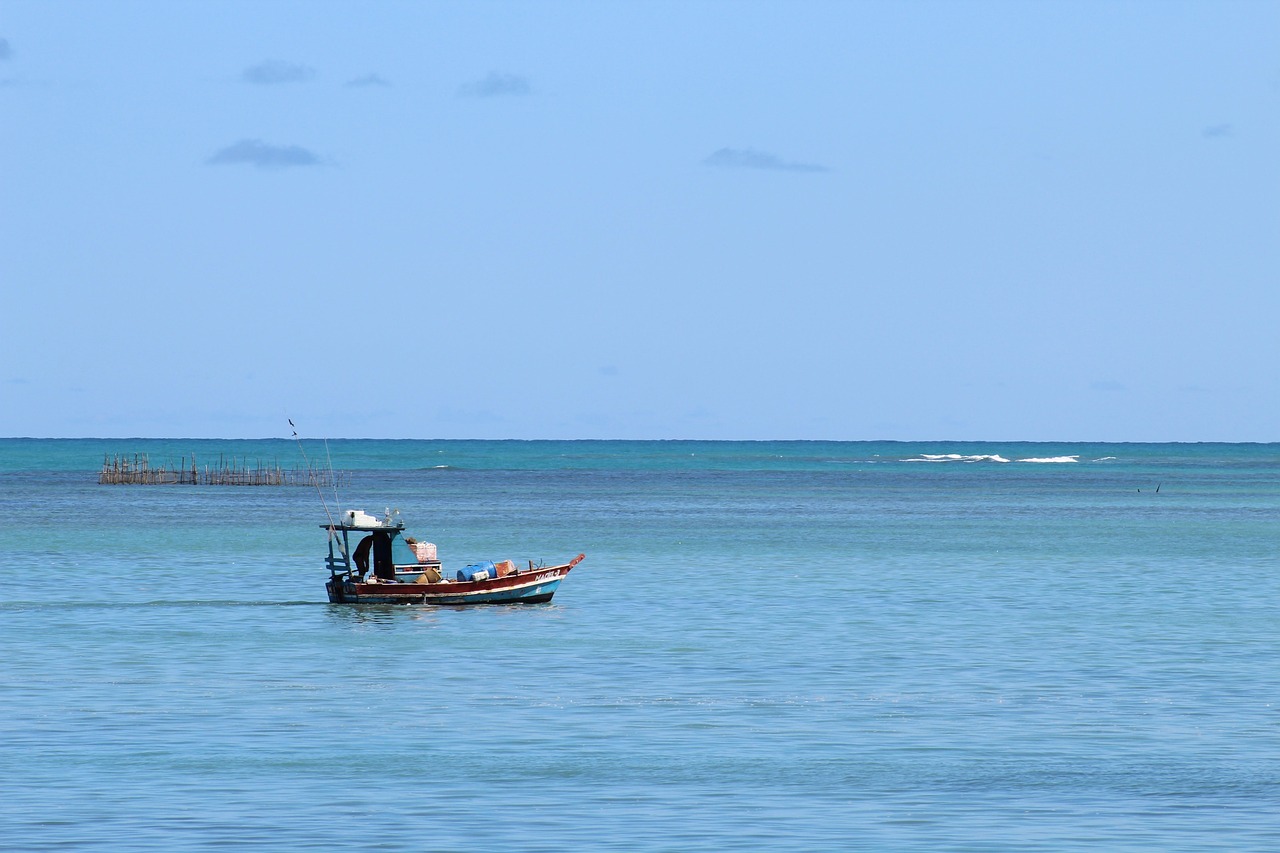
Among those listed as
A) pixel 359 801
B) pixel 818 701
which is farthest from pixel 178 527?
pixel 359 801

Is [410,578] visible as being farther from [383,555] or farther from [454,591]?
[454,591]

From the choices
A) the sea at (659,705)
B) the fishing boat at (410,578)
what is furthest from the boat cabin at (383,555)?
the sea at (659,705)

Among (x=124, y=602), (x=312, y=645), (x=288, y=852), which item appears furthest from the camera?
(x=124, y=602)

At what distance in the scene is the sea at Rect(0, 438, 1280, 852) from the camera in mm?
21297

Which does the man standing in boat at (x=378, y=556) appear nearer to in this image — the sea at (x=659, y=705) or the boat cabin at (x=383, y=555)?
the boat cabin at (x=383, y=555)

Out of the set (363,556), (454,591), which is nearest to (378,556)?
(363,556)

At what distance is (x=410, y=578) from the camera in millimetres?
47469

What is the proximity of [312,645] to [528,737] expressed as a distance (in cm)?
1326

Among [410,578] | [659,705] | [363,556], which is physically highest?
[363,556]

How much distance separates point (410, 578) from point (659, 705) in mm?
18949

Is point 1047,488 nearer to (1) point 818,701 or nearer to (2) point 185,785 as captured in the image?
(1) point 818,701

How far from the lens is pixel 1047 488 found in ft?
493

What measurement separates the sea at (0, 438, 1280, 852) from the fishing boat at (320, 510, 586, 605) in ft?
2.81

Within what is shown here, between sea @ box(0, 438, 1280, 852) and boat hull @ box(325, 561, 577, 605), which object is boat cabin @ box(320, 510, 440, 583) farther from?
sea @ box(0, 438, 1280, 852)
